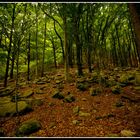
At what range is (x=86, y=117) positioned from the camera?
613 cm

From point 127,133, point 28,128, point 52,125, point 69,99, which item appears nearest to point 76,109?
point 69,99

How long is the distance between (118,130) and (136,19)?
2929 mm

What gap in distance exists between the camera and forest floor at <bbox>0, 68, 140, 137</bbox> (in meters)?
5.22

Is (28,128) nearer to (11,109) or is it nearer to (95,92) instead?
(11,109)

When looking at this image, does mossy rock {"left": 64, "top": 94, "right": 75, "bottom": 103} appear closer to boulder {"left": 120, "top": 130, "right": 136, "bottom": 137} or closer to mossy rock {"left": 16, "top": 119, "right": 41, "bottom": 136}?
mossy rock {"left": 16, "top": 119, "right": 41, "bottom": 136}

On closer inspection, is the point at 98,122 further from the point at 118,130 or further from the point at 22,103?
the point at 22,103

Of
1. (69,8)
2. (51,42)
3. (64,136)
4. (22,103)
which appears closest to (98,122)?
(64,136)

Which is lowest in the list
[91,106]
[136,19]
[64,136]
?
[64,136]

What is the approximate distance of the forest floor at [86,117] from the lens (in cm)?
522

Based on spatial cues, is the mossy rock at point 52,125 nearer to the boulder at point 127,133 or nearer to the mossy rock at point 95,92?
the boulder at point 127,133

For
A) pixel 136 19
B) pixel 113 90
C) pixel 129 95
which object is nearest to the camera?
pixel 136 19

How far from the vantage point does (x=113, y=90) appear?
8.18 m

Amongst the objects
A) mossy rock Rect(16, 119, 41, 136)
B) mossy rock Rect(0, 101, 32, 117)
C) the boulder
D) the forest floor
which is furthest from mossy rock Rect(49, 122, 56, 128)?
the boulder

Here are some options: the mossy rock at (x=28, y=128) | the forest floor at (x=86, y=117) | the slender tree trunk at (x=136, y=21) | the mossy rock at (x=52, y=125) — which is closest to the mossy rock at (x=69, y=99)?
the forest floor at (x=86, y=117)
